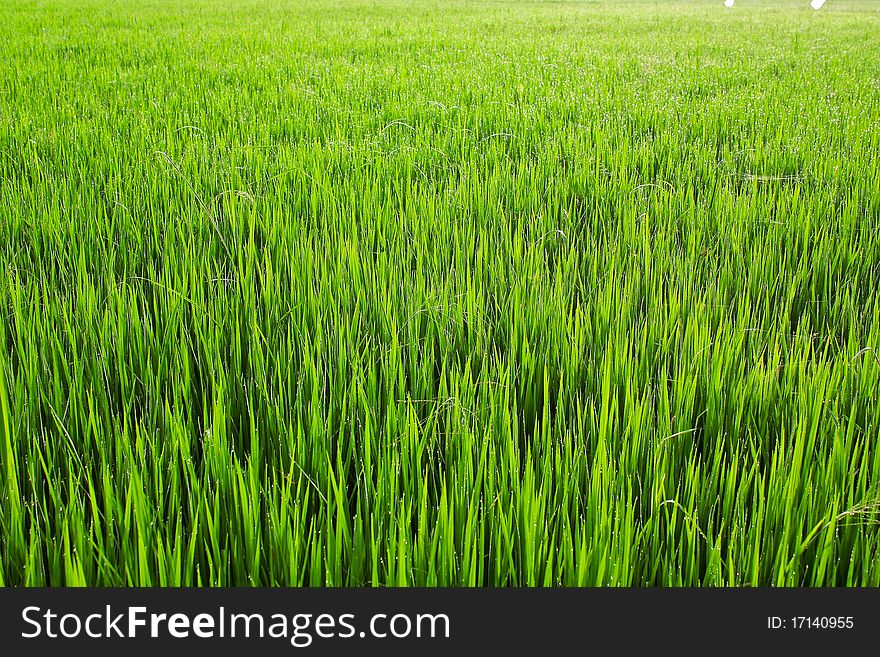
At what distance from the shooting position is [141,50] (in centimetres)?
555

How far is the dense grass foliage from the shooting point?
841 mm

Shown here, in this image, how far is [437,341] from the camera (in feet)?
4.65

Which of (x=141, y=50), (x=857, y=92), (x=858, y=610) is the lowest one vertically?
(x=858, y=610)

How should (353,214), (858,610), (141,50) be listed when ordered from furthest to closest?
1. (141,50)
2. (353,214)
3. (858,610)

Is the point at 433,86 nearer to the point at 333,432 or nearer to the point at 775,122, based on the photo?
the point at 775,122

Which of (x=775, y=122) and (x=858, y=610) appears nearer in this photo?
(x=858, y=610)

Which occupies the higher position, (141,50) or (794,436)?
(141,50)

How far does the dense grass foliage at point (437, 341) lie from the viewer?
841 millimetres

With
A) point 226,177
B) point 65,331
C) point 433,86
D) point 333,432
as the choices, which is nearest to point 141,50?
point 433,86

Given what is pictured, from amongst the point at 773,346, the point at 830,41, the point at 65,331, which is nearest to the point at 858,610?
the point at 773,346

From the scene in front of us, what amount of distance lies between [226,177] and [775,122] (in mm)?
2339

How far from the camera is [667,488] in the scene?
976 mm

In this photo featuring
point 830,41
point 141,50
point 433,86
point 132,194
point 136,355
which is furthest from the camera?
point 830,41

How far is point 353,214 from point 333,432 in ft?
2.88
